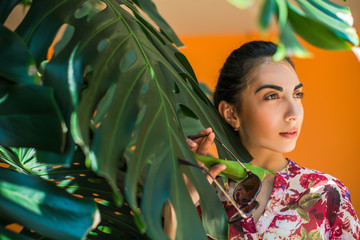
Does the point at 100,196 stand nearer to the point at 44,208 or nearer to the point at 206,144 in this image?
the point at 206,144

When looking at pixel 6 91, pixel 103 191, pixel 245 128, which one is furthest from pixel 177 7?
pixel 6 91

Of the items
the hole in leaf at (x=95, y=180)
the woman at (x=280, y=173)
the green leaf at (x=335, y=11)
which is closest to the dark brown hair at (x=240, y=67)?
the woman at (x=280, y=173)

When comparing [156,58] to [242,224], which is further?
[242,224]

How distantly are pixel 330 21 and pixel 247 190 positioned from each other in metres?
0.54

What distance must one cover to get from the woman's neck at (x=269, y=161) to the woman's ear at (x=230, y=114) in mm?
94

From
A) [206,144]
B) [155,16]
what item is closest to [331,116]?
[206,144]

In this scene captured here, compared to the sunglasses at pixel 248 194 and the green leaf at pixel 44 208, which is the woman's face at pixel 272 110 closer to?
the sunglasses at pixel 248 194

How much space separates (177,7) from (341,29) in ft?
10.7

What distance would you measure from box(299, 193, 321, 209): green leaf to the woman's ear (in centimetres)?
24

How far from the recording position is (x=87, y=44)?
55 centimetres

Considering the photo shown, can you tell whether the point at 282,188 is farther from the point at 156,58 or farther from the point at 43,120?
the point at 43,120

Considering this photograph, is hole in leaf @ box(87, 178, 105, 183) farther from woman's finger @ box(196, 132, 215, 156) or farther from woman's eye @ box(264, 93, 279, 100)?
woman's eye @ box(264, 93, 279, 100)

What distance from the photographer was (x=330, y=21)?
38cm

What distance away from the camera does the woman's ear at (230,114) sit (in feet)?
3.85
